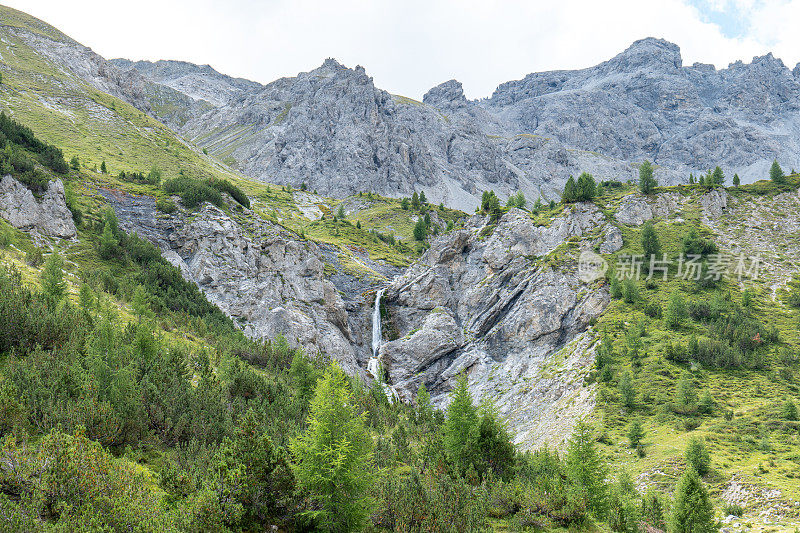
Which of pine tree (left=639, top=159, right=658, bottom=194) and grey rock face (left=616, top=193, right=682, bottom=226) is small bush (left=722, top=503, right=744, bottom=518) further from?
pine tree (left=639, top=159, right=658, bottom=194)

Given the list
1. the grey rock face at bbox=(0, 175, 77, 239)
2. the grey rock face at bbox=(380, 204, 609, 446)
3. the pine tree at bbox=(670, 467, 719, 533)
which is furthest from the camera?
the grey rock face at bbox=(380, 204, 609, 446)

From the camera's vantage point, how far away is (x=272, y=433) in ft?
43.5

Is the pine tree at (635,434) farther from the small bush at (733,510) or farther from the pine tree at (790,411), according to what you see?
the pine tree at (790,411)

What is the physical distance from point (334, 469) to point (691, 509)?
59.1 feet

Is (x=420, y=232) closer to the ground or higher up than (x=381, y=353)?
higher up

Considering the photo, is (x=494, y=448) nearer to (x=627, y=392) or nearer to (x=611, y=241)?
(x=627, y=392)

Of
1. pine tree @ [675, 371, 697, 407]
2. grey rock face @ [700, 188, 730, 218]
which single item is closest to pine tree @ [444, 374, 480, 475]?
pine tree @ [675, 371, 697, 407]

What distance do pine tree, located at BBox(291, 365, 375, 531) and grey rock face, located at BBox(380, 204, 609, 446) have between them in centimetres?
2985

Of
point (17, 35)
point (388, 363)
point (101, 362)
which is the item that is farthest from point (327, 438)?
point (17, 35)

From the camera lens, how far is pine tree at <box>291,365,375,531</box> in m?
10.1

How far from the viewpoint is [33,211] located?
40031mm

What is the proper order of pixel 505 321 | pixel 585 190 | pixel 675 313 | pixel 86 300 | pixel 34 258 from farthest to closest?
pixel 585 190
pixel 505 321
pixel 675 313
pixel 34 258
pixel 86 300

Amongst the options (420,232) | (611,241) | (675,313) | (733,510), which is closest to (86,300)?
(733,510)

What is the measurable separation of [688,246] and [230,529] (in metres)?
62.0
